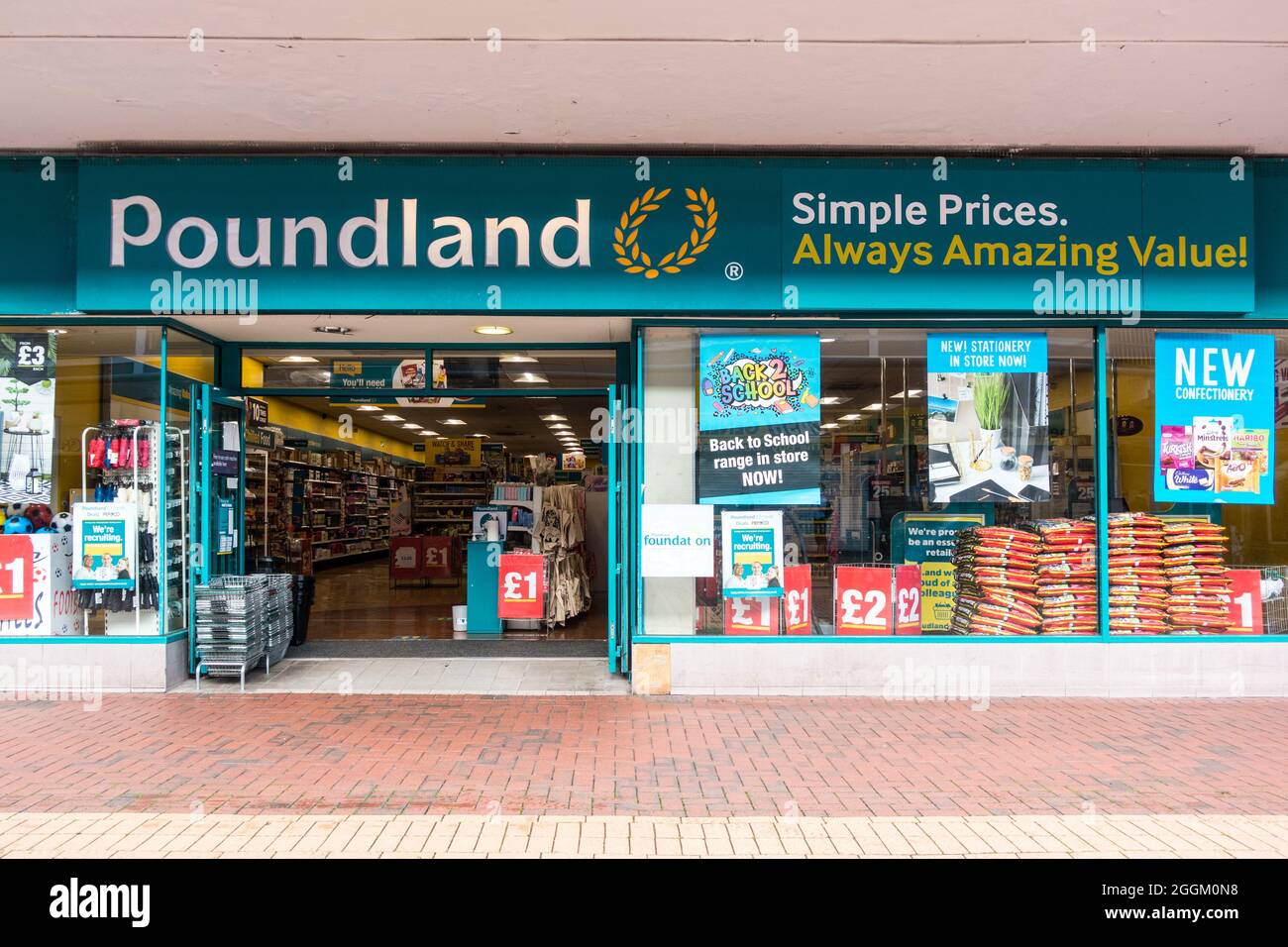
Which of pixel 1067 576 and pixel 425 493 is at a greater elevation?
pixel 425 493

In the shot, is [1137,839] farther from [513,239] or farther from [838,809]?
[513,239]

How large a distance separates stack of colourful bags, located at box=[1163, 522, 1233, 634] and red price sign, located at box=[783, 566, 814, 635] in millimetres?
3016

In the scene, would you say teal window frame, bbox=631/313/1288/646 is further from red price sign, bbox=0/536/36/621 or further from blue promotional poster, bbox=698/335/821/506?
red price sign, bbox=0/536/36/621

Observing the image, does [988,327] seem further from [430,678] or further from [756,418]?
[430,678]

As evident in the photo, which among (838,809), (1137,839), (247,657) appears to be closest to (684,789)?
(838,809)

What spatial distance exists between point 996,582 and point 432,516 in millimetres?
17330

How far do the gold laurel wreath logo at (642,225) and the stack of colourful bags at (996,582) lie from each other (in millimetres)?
3355

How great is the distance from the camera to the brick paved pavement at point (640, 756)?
5.15 meters

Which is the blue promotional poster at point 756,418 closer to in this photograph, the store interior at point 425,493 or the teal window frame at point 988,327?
the teal window frame at point 988,327

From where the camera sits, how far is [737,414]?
796 cm

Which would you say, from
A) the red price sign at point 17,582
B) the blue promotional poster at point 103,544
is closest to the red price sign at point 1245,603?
the blue promotional poster at point 103,544

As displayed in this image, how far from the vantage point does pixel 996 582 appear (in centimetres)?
816

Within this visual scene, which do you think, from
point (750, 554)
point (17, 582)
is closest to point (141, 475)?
point (17, 582)
